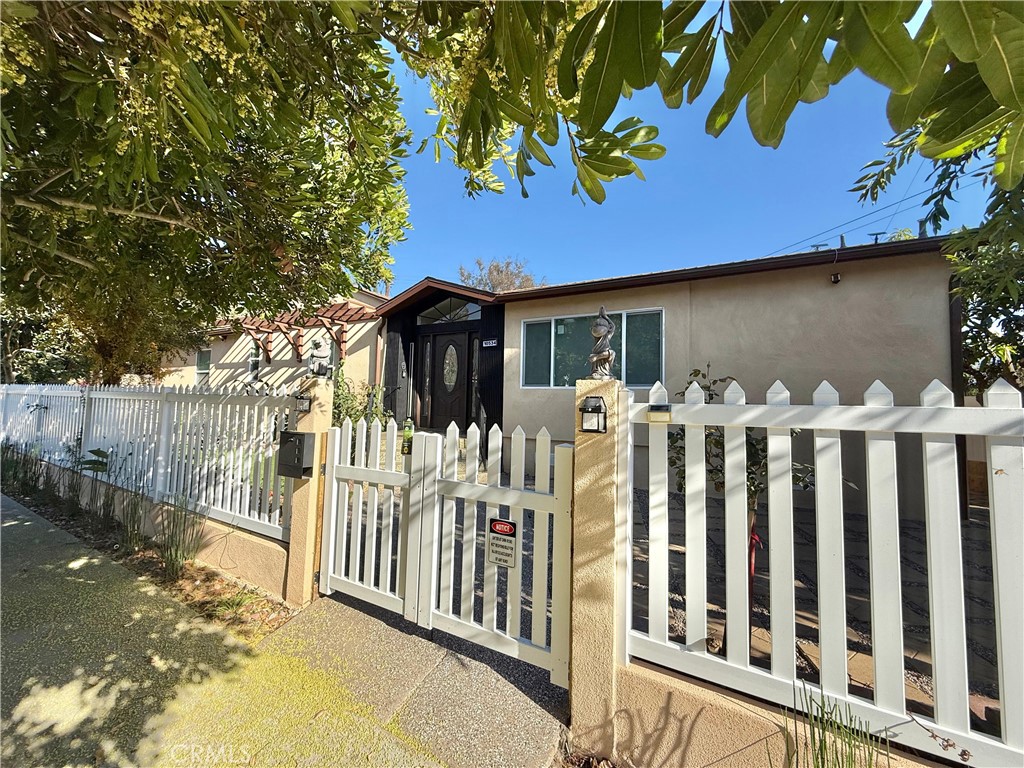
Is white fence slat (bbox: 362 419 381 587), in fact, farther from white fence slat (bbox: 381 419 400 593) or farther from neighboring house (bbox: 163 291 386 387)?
neighboring house (bbox: 163 291 386 387)

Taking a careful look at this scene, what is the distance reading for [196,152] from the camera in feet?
6.89

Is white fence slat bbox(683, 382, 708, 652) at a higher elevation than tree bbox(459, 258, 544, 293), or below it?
below

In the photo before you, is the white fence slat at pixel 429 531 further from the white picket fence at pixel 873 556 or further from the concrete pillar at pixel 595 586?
the white picket fence at pixel 873 556

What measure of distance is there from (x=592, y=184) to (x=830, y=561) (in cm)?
166

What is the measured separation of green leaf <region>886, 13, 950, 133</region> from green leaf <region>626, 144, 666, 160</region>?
651 mm

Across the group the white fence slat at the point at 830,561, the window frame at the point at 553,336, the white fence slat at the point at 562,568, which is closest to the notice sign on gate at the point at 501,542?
the white fence slat at the point at 562,568

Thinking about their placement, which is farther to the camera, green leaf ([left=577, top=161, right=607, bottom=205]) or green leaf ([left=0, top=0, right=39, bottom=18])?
green leaf ([left=577, top=161, right=607, bottom=205])

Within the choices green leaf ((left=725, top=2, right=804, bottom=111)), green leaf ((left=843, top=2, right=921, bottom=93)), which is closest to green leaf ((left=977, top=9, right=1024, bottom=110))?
green leaf ((left=843, top=2, right=921, bottom=93))

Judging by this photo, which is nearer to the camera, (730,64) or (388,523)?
(730,64)

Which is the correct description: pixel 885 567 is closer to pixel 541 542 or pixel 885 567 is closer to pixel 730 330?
pixel 541 542

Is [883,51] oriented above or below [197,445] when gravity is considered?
above

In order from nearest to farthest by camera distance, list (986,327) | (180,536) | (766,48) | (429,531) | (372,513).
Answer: (766,48)
(429,531)
(372,513)
(180,536)
(986,327)

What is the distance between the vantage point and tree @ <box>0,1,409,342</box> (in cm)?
140

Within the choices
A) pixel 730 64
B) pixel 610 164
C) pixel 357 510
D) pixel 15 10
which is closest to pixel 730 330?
pixel 610 164
